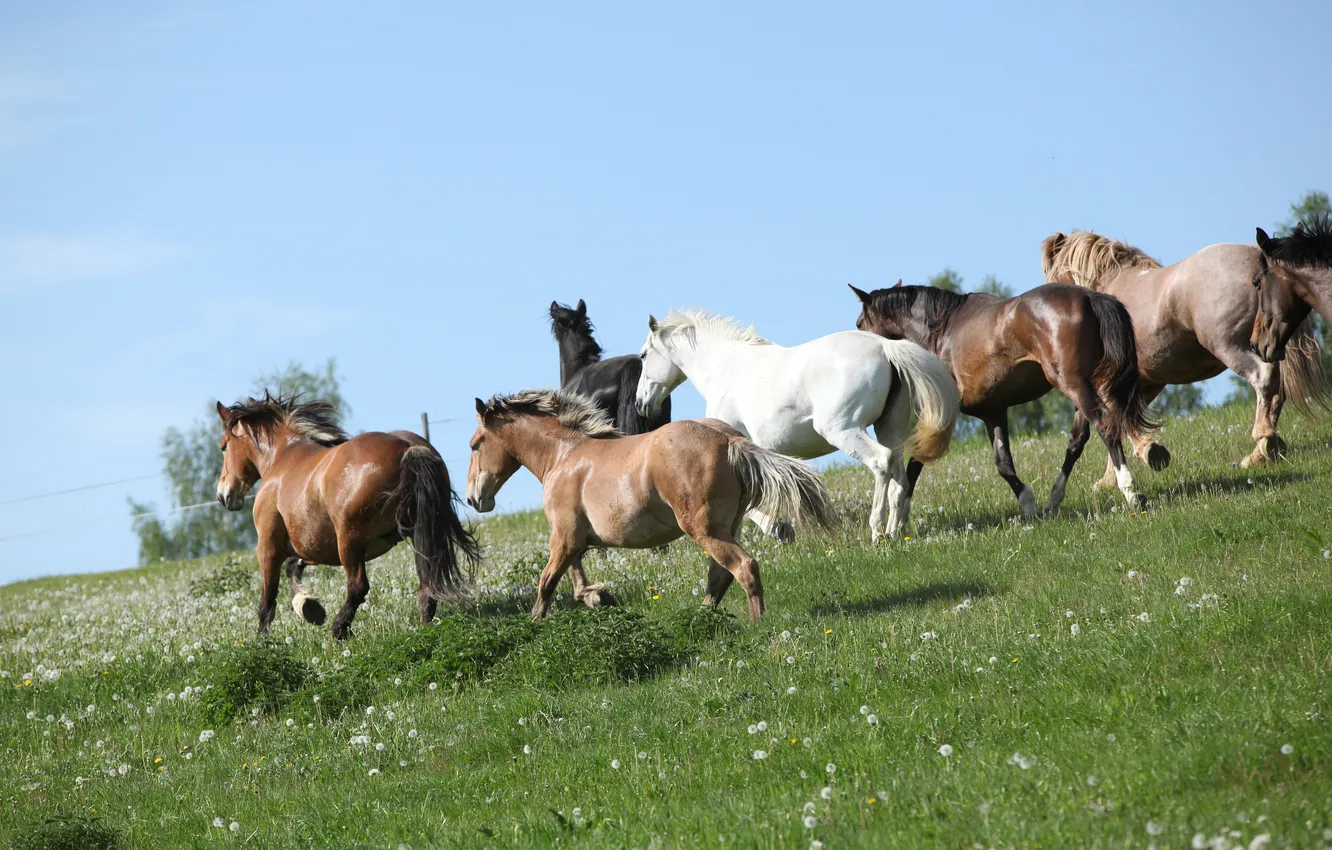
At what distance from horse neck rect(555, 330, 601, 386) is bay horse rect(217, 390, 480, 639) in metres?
3.76

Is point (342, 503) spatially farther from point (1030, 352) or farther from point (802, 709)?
point (1030, 352)

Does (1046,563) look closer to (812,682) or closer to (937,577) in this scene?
(937,577)

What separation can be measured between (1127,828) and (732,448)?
16.8ft

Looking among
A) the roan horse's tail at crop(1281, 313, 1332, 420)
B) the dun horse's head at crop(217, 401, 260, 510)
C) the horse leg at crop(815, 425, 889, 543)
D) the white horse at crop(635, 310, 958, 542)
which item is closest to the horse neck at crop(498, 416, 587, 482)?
the white horse at crop(635, 310, 958, 542)

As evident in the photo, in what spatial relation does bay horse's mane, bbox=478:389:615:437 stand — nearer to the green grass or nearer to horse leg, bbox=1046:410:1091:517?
the green grass

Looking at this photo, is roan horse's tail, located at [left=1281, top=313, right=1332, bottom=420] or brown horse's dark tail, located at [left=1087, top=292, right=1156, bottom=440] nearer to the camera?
brown horse's dark tail, located at [left=1087, top=292, right=1156, bottom=440]

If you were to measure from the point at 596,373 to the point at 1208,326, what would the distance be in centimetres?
716

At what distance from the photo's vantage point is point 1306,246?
12.0 m

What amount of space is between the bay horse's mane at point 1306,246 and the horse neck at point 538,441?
7.18 metres

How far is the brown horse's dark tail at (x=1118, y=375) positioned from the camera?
38.1 feet

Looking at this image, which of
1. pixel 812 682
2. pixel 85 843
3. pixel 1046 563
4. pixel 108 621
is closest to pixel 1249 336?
pixel 1046 563

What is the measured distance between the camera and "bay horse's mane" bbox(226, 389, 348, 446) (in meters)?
13.0

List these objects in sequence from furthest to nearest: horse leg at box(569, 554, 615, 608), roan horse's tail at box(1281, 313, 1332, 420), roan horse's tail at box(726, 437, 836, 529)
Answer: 1. roan horse's tail at box(1281, 313, 1332, 420)
2. horse leg at box(569, 554, 615, 608)
3. roan horse's tail at box(726, 437, 836, 529)

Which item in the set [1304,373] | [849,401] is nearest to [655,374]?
[849,401]
